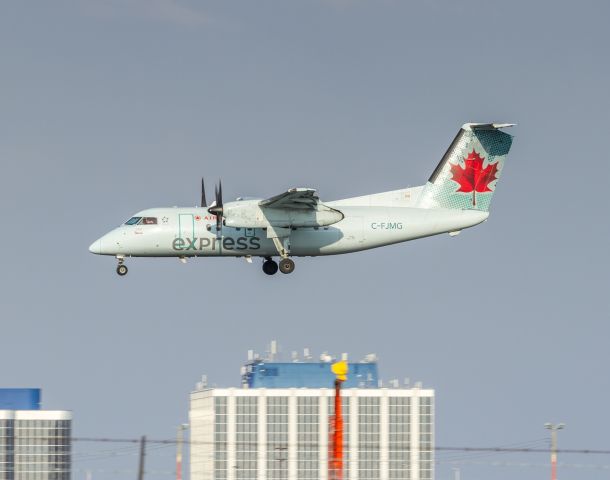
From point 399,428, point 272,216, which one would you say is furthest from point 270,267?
point 399,428

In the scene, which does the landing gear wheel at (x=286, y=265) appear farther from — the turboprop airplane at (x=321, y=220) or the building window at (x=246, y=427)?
the building window at (x=246, y=427)

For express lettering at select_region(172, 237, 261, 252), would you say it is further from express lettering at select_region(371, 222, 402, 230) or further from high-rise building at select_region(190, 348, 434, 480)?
high-rise building at select_region(190, 348, 434, 480)

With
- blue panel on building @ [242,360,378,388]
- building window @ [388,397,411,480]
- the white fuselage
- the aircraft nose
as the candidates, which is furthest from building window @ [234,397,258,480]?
the white fuselage

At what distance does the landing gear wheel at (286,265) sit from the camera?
44.0 metres

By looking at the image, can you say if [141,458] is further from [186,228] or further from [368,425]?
[368,425]

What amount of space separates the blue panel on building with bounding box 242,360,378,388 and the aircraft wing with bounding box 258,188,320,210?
8987 centimetres

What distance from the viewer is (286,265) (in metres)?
44.0

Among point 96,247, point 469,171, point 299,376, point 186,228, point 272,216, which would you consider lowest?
point 299,376

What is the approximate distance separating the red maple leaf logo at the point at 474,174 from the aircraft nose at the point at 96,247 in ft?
41.4

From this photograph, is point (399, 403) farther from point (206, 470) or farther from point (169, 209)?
point (169, 209)

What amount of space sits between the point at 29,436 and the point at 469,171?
82814 millimetres

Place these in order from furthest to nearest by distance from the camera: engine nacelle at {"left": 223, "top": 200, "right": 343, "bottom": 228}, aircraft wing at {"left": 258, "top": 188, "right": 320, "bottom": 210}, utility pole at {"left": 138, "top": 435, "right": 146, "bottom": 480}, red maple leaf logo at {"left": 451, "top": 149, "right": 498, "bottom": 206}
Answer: red maple leaf logo at {"left": 451, "top": 149, "right": 498, "bottom": 206} → engine nacelle at {"left": 223, "top": 200, "right": 343, "bottom": 228} → aircraft wing at {"left": 258, "top": 188, "right": 320, "bottom": 210} → utility pole at {"left": 138, "top": 435, "right": 146, "bottom": 480}

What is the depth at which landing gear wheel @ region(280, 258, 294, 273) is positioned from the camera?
44.0 metres

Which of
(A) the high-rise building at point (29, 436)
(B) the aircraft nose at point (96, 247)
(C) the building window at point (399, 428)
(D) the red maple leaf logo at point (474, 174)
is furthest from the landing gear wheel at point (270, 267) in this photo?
(C) the building window at point (399, 428)
